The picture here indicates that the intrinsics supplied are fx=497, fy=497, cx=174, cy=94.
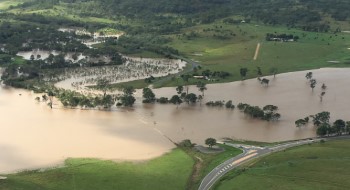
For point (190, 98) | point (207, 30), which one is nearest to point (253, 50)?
point (207, 30)

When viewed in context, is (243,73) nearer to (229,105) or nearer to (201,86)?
(201,86)

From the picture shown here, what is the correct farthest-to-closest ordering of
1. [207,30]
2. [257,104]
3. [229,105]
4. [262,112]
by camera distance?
1. [207,30]
2. [257,104]
3. [229,105]
4. [262,112]

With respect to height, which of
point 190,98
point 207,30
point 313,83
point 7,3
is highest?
point 7,3

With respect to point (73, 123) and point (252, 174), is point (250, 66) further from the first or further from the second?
point (252, 174)

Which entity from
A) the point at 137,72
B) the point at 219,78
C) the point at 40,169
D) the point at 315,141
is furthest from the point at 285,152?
the point at 137,72

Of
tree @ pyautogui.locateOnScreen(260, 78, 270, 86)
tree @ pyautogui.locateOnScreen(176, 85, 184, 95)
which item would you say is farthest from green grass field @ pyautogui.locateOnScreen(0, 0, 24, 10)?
tree @ pyautogui.locateOnScreen(260, 78, 270, 86)

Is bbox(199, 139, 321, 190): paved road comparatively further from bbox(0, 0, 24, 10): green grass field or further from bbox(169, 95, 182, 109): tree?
bbox(0, 0, 24, 10): green grass field

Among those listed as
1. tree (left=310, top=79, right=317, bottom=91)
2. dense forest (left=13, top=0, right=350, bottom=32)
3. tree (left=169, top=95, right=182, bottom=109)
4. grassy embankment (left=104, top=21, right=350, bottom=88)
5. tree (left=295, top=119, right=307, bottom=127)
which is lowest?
tree (left=295, top=119, right=307, bottom=127)
